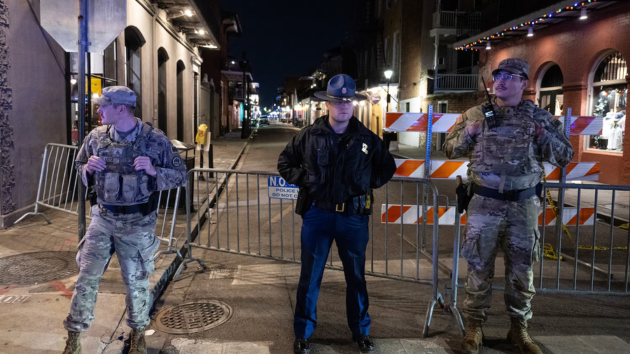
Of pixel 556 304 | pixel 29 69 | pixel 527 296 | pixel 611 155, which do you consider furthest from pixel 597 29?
pixel 29 69

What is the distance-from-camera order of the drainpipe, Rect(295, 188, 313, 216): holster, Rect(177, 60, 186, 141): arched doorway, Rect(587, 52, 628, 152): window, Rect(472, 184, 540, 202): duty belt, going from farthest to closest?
Rect(177, 60, 186, 141): arched doorway < the drainpipe < Rect(587, 52, 628, 152): window < Rect(472, 184, 540, 202): duty belt < Rect(295, 188, 313, 216): holster

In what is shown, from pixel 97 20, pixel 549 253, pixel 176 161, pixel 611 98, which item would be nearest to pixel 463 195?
pixel 176 161

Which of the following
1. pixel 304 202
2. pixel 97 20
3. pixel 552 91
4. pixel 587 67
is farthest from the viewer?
pixel 552 91

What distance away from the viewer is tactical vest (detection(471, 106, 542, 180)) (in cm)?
377

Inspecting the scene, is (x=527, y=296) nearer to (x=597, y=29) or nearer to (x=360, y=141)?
(x=360, y=141)

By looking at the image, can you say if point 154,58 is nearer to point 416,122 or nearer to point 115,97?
point 416,122

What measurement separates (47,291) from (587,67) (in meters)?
14.3

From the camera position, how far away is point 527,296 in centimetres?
387

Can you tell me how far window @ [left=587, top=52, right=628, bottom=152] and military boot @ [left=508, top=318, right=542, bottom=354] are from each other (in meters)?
10.9

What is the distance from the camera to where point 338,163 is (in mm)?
3557

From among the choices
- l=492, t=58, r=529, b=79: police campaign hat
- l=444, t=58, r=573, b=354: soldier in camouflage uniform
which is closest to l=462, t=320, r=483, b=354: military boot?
l=444, t=58, r=573, b=354: soldier in camouflage uniform

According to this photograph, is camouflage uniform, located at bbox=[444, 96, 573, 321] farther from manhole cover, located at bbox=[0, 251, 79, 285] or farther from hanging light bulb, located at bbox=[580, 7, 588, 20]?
hanging light bulb, located at bbox=[580, 7, 588, 20]

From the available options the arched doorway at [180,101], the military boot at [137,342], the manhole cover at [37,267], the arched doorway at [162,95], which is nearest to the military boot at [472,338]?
the military boot at [137,342]

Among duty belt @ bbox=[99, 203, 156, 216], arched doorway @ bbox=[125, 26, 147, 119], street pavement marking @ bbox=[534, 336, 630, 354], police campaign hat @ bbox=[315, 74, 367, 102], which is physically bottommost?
street pavement marking @ bbox=[534, 336, 630, 354]
